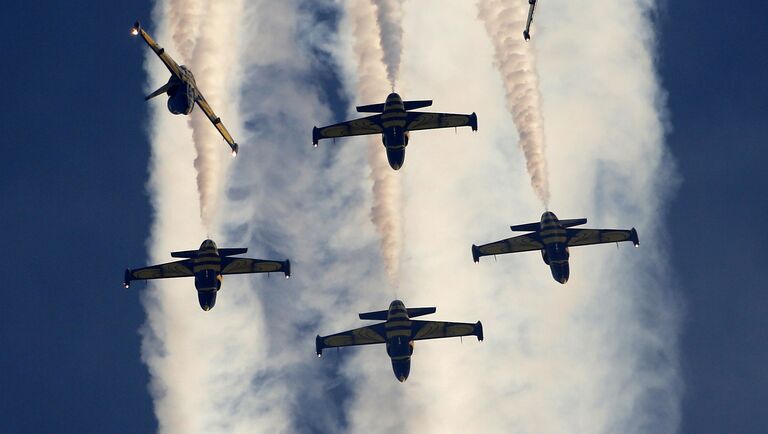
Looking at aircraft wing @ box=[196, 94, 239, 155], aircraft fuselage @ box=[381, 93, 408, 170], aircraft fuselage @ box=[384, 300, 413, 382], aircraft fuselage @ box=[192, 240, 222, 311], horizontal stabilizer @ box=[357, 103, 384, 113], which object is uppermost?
aircraft wing @ box=[196, 94, 239, 155]

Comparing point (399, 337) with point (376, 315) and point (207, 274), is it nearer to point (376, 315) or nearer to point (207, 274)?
point (376, 315)

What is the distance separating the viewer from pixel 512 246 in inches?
5640

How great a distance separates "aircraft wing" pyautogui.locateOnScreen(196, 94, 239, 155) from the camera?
436 ft

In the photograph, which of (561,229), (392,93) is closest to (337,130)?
(392,93)

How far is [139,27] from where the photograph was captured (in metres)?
117

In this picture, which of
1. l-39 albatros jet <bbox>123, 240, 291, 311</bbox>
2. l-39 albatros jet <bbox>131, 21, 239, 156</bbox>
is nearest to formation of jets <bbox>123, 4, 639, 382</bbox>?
l-39 albatros jet <bbox>123, 240, 291, 311</bbox>

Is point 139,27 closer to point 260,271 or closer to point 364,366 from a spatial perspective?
point 260,271

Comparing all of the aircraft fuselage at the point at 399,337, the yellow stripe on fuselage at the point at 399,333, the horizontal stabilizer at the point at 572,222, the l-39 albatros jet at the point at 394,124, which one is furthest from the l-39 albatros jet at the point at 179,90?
the horizontal stabilizer at the point at 572,222

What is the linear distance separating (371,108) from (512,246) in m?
23.5

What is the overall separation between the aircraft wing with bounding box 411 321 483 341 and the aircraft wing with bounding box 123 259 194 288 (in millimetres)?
25709

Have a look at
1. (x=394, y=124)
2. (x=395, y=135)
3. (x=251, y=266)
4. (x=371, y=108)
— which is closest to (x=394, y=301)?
(x=251, y=266)

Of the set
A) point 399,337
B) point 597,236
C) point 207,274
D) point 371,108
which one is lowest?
point 399,337

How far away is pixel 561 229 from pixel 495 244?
890 cm

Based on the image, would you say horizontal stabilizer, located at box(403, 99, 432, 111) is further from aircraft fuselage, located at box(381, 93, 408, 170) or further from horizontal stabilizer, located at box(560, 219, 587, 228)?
horizontal stabilizer, located at box(560, 219, 587, 228)
